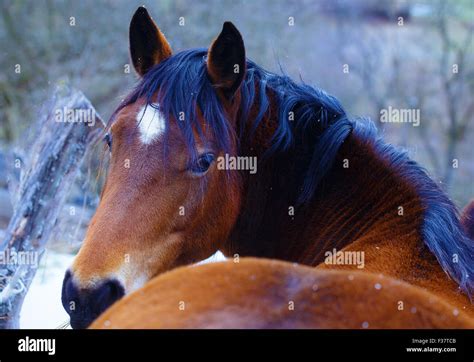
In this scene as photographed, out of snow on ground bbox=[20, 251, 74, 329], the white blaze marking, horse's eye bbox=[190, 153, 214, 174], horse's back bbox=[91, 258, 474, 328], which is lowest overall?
snow on ground bbox=[20, 251, 74, 329]

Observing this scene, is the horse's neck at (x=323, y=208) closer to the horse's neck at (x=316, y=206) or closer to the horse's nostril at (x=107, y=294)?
the horse's neck at (x=316, y=206)

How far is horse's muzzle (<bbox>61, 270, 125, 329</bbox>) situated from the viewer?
160 cm

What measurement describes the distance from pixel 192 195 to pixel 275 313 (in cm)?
69

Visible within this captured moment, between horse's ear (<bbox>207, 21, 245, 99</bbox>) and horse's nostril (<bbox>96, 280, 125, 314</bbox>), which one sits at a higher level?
horse's ear (<bbox>207, 21, 245, 99</bbox>)

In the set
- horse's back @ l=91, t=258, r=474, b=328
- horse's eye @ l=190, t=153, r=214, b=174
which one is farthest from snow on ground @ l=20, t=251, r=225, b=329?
horse's back @ l=91, t=258, r=474, b=328

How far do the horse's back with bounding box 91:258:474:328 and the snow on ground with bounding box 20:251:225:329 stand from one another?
1016mm

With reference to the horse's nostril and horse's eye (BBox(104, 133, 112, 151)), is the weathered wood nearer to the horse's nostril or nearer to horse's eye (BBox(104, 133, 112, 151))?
horse's eye (BBox(104, 133, 112, 151))

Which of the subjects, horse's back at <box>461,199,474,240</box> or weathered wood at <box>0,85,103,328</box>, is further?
weathered wood at <box>0,85,103,328</box>

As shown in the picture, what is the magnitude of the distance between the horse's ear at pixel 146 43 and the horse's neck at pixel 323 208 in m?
0.48

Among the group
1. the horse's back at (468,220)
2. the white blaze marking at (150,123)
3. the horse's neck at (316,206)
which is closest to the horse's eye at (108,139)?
the white blaze marking at (150,123)

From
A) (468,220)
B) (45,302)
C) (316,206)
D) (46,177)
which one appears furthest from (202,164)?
(45,302)

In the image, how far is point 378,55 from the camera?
27.6ft

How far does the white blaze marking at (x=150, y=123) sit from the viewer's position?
1.84 m
